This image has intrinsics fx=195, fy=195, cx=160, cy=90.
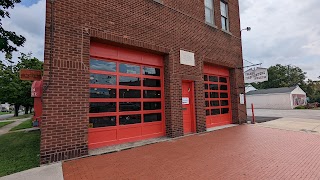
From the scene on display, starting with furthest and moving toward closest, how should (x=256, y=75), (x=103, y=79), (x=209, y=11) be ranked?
(x=256, y=75), (x=209, y=11), (x=103, y=79)

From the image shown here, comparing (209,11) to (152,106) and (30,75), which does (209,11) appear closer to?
(152,106)

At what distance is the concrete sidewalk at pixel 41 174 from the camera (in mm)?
3955

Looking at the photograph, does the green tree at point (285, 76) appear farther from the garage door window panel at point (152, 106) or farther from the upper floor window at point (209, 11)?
the garage door window panel at point (152, 106)

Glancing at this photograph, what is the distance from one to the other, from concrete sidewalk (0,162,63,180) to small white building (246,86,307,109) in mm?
36152

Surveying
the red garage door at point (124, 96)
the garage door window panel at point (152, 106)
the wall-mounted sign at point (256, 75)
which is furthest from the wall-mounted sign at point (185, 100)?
the wall-mounted sign at point (256, 75)

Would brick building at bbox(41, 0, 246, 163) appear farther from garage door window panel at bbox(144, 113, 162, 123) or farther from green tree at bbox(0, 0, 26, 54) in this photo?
green tree at bbox(0, 0, 26, 54)

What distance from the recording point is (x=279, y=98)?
3316 cm

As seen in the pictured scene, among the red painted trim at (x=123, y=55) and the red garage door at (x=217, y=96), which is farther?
the red garage door at (x=217, y=96)

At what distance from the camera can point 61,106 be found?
16.9 feet

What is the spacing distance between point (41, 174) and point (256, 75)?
11.6 metres

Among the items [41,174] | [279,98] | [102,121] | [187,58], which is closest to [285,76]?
[279,98]

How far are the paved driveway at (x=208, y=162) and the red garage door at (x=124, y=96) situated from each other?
39.0 inches

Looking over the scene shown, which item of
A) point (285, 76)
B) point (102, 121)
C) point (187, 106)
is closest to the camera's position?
point (102, 121)

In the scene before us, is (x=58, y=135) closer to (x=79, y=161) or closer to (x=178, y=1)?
(x=79, y=161)
